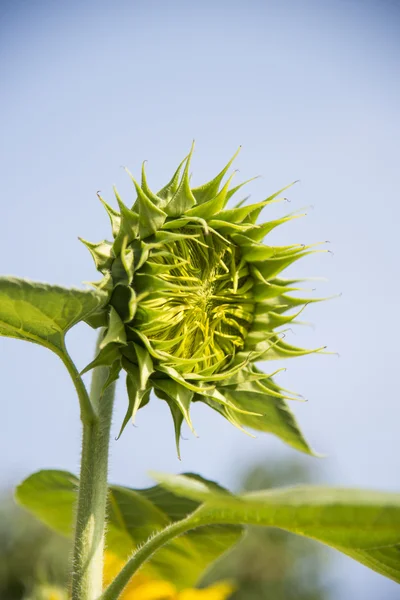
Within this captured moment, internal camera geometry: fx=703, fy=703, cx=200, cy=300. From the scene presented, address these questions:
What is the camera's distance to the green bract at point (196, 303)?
1.60m

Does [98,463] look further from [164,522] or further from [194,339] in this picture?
[164,522]

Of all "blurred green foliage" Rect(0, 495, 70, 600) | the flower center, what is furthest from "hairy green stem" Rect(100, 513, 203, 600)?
"blurred green foliage" Rect(0, 495, 70, 600)

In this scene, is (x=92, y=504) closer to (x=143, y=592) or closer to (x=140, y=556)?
(x=140, y=556)

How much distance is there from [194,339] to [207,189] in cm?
38

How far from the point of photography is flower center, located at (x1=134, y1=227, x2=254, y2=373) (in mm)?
1636

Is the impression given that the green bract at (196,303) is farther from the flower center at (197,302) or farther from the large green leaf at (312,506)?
the large green leaf at (312,506)

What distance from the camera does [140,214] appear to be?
5.50ft

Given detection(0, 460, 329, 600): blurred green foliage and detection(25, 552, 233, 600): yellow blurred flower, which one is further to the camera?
detection(0, 460, 329, 600): blurred green foliage

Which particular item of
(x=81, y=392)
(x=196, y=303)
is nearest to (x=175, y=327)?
(x=196, y=303)

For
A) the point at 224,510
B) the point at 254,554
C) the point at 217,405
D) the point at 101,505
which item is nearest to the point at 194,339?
the point at 217,405

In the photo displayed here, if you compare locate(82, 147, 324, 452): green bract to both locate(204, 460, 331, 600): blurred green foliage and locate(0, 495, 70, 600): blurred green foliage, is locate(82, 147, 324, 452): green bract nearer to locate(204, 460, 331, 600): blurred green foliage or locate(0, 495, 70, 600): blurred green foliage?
locate(0, 495, 70, 600): blurred green foliage

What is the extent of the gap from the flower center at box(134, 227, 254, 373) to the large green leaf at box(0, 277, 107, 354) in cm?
16

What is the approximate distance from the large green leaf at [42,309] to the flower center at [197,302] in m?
0.16

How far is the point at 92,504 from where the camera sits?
154 centimetres
